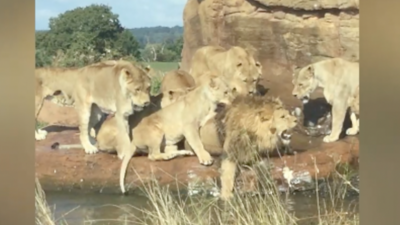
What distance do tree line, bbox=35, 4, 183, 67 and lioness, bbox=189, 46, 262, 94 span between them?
90 mm

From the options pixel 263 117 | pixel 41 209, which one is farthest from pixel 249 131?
pixel 41 209


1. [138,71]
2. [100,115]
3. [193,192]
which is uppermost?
[138,71]

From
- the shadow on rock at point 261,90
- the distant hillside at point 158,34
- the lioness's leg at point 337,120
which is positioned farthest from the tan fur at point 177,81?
the lioness's leg at point 337,120

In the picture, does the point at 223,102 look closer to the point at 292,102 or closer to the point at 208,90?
the point at 208,90

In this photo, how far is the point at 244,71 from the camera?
1989 mm

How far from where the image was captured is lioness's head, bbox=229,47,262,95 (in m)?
1.98

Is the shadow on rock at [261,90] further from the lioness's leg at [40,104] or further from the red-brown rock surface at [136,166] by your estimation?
the lioness's leg at [40,104]

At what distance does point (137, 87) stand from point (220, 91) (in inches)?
12.1

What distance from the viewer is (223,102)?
199 centimetres

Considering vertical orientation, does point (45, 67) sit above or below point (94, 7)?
below

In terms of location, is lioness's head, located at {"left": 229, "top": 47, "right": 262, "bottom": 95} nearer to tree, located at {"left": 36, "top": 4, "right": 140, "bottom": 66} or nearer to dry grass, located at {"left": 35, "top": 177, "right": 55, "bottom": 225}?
tree, located at {"left": 36, "top": 4, "right": 140, "bottom": 66}

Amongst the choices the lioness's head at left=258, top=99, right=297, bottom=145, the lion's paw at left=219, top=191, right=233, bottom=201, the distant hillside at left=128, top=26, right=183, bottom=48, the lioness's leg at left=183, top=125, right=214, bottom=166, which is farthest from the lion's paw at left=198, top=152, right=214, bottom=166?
the distant hillside at left=128, top=26, right=183, bottom=48
